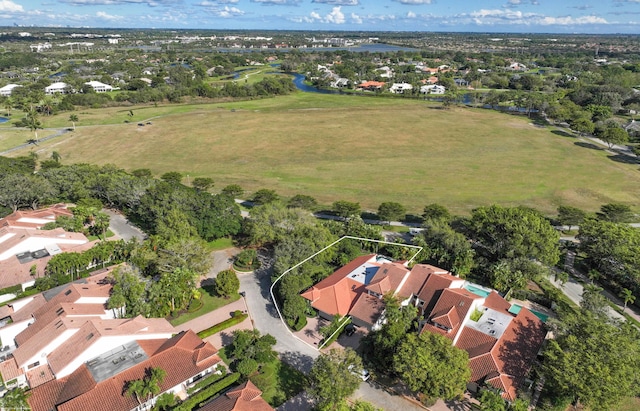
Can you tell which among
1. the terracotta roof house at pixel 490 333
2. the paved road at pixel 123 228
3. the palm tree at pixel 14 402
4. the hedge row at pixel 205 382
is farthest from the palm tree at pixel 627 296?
the paved road at pixel 123 228

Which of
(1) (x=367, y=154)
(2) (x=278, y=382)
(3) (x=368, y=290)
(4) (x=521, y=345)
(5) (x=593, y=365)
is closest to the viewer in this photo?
(5) (x=593, y=365)

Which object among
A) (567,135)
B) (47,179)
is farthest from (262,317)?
(567,135)

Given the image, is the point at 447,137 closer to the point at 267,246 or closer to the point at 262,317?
the point at 267,246

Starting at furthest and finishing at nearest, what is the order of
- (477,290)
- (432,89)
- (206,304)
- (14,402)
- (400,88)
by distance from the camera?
(432,89), (400,88), (477,290), (206,304), (14,402)

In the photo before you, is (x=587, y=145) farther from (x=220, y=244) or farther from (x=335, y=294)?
(x=220, y=244)

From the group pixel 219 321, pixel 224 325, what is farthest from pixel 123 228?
pixel 224 325

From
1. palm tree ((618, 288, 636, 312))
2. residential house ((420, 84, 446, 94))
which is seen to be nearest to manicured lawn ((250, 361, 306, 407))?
palm tree ((618, 288, 636, 312))
